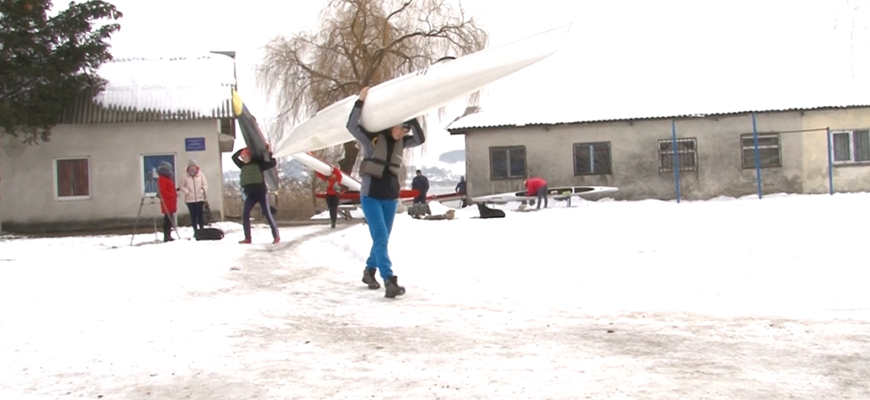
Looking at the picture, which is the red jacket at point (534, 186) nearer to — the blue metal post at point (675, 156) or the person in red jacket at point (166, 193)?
the blue metal post at point (675, 156)

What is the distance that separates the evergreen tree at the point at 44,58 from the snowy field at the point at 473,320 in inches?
531

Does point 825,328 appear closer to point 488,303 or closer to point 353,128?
point 488,303

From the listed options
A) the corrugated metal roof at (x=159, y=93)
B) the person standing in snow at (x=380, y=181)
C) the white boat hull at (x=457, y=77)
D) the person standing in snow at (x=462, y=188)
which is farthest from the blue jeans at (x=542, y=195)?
the person standing in snow at (x=380, y=181)

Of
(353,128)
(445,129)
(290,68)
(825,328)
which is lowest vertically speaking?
(825,328)

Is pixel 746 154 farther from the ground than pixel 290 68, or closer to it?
closer to it

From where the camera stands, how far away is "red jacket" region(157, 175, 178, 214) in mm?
14608

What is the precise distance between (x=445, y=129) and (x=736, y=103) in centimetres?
1004

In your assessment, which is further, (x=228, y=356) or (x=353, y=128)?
(x=353, y=128)

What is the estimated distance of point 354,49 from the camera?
107ft

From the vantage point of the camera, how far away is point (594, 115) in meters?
28.0

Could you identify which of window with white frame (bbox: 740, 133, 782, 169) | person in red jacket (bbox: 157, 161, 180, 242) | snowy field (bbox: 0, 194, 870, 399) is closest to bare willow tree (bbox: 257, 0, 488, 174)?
window with white frame (bbox: 740, 133, 782, 169)

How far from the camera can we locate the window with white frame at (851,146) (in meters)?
27.1

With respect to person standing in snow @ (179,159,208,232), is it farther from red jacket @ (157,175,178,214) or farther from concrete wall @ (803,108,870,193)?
concrete wall @ (803,108,870,193)

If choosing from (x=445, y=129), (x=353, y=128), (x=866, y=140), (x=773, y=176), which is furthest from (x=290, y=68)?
(x=353, y=128)
